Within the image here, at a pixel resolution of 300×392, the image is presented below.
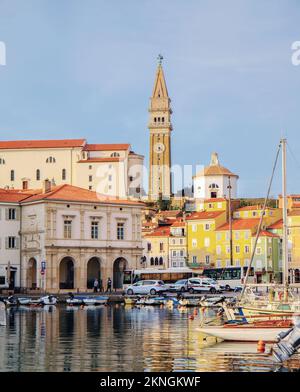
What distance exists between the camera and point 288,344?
21094 mm

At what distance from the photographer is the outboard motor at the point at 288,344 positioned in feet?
67.5

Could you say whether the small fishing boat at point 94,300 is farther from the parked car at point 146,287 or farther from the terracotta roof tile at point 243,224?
the terracotta roof tile at point 243,224

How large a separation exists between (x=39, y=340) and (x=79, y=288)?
37.7m

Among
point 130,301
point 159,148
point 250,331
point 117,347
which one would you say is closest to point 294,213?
point 130,301

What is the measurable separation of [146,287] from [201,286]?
466 cm

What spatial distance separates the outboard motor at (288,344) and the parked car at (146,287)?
1755 inches

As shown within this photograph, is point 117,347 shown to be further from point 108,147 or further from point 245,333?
point 108,147

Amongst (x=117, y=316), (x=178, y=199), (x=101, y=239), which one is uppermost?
(x=178, y=199)

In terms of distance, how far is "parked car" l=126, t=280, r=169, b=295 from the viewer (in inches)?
2648

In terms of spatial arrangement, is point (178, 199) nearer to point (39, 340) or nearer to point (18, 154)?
point (18, 154)

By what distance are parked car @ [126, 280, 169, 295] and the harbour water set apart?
21.7 metres

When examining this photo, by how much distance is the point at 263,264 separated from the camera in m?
93.8

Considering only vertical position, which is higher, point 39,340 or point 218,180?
point 218,180
